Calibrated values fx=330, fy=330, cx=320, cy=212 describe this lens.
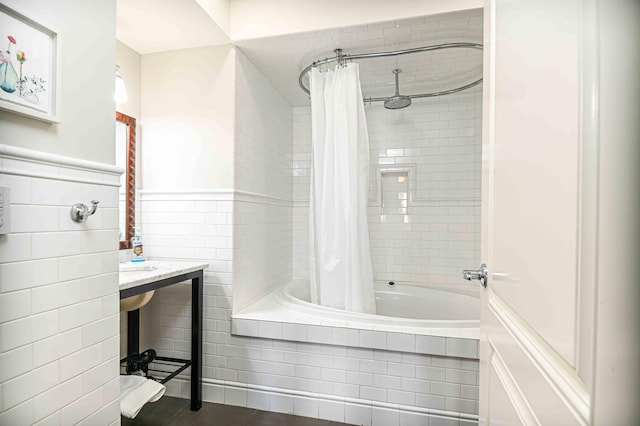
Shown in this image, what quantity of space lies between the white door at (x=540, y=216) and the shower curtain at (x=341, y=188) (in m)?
1.23

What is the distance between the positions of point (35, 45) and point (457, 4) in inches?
71.4

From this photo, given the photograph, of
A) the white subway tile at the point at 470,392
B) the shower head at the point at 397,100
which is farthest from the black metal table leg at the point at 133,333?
the shower head at the point at 397,100

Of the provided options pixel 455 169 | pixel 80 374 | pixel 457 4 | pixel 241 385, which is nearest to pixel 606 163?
pixel 80 374

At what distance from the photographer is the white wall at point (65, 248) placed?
36.8 inches

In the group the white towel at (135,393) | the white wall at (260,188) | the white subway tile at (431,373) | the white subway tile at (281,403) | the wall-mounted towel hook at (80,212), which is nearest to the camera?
the wall-mounted towel hook at (80,212)

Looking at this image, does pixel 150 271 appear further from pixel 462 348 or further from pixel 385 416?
pixel 462 348

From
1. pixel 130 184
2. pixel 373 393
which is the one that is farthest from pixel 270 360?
pixel 130 184

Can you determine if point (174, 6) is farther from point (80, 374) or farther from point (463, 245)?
point (463, 245)

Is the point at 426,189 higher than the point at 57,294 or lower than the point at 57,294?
higher

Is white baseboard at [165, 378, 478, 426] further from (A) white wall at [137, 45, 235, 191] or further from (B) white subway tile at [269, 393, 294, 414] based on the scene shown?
(A) white wall at [137, 45, 235, 191]

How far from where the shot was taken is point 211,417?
1.91m

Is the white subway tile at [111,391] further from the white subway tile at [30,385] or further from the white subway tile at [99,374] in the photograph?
the white subway tile at [30,385]

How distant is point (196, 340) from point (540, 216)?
1957 millimetres

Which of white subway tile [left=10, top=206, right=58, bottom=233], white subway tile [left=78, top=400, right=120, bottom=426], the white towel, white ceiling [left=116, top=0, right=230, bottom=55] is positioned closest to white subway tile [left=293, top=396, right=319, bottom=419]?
the white towel
